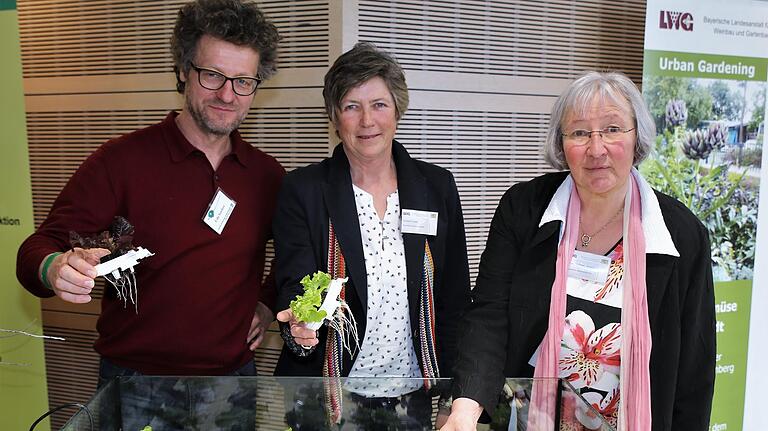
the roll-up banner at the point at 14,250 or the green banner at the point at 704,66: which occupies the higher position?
the green banner at the point at 704,66

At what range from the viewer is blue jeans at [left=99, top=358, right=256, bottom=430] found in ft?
5.42

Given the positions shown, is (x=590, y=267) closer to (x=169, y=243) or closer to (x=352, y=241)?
(x=352, y=241)

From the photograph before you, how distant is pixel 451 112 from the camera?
11.2 ft

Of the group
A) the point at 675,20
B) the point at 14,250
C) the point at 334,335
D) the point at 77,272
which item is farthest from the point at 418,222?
the point at 14,250

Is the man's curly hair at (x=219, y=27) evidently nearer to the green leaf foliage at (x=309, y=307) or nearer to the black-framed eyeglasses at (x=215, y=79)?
the black-framed eyeglasses at (x=215, y=79)

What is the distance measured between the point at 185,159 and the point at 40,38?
89.0 inches

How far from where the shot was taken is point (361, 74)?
6.86 feet

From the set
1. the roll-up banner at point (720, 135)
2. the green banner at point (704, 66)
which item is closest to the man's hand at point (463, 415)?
the roll-up banner at point (720, 135)

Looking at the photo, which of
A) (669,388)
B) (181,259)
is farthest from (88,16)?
(669,388)

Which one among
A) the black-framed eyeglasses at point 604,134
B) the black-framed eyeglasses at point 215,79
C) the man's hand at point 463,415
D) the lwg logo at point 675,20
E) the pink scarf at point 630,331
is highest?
the lwg logo at point 675,20

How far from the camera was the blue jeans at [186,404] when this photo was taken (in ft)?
5.42

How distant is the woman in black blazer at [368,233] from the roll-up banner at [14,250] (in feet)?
5.78

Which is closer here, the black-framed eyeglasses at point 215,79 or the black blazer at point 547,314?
the black blazer at point 547,314

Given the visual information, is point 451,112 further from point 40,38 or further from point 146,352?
point 40,38
